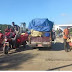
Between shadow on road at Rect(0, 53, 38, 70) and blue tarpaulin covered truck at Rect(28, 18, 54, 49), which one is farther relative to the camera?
blue tarpaulin covered truck at Rect(28, 18, 54, 49)

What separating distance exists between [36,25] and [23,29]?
5.95 m

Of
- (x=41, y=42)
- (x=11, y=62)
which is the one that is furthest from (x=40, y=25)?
(x=11, y=62)

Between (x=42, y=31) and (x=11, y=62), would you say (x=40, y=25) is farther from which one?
(x=11, y=62)

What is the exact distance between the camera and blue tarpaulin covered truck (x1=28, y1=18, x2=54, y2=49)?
13.9 metres

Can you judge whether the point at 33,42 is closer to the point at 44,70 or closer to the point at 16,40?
the point at 16,40

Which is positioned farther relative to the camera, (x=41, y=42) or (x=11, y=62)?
(x=41, y=42)

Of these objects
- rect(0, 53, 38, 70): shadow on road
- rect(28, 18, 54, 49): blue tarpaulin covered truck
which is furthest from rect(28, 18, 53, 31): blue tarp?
rect(0, 53, 38, 70): shadow on road

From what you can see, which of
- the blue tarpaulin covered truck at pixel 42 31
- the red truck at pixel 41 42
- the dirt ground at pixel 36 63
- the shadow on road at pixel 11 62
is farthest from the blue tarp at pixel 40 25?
the shadow on road at pixel 11 62

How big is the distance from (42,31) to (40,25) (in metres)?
0.74

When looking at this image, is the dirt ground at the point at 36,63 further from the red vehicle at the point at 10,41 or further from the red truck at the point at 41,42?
the red truck at the point at 41,42

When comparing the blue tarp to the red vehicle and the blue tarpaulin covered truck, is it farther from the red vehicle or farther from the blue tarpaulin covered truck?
the red vehicle

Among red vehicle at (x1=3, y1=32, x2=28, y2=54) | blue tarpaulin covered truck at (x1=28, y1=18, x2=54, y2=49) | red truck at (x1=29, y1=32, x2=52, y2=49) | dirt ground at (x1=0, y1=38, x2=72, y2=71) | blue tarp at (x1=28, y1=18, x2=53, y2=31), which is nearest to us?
dirt ground at (x1=0, y1=38, x2=72, y2=71)

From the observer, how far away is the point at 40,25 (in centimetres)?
1570

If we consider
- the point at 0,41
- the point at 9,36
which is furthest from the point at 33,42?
the point at 0,41
